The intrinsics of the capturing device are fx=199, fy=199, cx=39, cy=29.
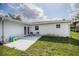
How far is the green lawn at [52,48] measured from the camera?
5.51m

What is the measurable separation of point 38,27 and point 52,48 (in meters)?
0.75

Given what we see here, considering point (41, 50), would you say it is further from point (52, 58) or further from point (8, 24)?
point (8, 24)

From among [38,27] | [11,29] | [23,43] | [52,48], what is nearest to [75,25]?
[52,48]

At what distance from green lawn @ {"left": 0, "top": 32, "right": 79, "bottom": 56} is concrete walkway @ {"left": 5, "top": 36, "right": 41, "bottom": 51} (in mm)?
102

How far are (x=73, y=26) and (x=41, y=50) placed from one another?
1.15 m

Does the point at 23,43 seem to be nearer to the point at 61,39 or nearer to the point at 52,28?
the point at 52,28

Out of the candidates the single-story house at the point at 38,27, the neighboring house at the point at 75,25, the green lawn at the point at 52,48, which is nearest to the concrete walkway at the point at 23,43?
the green lawn at the point at 52,48

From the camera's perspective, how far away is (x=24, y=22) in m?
5.93

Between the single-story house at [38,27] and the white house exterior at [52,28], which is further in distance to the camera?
the white house exterior at [52,28]

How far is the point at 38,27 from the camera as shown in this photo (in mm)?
5855

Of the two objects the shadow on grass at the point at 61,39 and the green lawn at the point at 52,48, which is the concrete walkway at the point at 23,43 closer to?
the green lawn at the point at 52,48

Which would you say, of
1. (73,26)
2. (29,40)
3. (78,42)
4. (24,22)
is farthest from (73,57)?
(24,22)

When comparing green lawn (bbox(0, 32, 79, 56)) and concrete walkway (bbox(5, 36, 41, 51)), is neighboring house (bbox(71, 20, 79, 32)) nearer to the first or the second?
green lawn (bbox(0, 32, 79, 56))

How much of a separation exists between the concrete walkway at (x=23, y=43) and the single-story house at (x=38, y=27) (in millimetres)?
210
